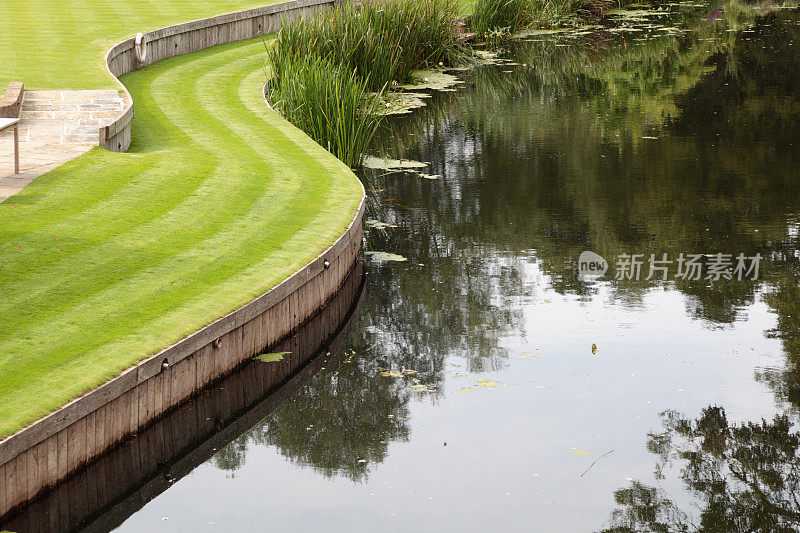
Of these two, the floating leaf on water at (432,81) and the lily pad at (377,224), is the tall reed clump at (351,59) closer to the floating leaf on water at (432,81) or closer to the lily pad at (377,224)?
the floating leaf on water at (432,81)

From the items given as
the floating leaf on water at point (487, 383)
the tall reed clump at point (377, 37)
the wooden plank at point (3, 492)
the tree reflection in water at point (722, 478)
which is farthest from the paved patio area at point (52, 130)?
the tree reflection in water at point (722, 478)

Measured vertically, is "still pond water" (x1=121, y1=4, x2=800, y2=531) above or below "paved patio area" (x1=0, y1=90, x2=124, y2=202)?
below

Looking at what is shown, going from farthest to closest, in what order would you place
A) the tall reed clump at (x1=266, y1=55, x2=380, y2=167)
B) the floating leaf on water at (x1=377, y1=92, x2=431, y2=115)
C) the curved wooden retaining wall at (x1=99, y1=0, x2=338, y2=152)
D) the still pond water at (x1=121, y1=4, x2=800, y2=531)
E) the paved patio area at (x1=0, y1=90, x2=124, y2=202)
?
the floating leaf on water at (x1=377, y1=92, x2=431, y2=115) < the tall reed clump at (x1=266, y1=55, x2=380, y2=167) < the curved wooden retaining wall at (x1=99, y1=0, x2=338, y2=152) < the paved patio area at (x1=0, y1=90, x2=124, y2=202) < the still pond water at (x1=121, y1=4, x2=800, y2=531)

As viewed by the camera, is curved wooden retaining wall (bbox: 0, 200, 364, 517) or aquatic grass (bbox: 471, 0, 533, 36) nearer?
curved wooden retaining wall (bbox: 0, 200, 364, 517)

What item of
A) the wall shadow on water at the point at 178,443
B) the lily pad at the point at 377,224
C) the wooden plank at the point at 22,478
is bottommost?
the wall shadow on water at the point at 178,443

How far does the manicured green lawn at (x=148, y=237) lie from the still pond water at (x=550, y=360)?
0.96 m

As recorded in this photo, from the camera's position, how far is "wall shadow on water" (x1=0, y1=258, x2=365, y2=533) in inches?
236

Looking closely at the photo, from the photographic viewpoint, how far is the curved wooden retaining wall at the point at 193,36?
13.5m

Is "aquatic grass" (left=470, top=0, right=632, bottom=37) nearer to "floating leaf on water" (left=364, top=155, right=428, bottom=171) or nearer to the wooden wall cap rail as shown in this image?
"floating leaf on water" (left=364, top=155, right=428, bottom=171)

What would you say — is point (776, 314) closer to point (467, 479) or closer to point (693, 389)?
point (693, 389)

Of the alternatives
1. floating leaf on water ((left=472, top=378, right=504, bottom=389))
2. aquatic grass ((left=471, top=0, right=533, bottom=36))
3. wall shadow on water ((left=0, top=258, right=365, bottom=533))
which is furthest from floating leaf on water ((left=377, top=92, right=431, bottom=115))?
floating leaf on water ((left=472, top=378, right=504, bottom=389))

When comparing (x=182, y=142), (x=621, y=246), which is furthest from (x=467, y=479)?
(x=182, y=142)

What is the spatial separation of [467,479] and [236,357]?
7.83 ft

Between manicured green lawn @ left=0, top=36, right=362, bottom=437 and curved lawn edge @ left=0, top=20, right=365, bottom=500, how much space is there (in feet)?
0.24
